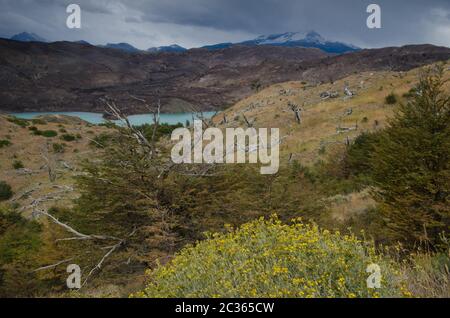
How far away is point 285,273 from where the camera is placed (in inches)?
187

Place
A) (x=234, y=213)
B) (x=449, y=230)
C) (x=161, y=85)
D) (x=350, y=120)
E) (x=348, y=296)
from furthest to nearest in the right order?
(x=161, y=85) → (x=350, y=120) → (x=234, y=213) → (x=449, y=230) → (x=348, y=296)

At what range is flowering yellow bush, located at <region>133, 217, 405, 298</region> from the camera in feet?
13.9

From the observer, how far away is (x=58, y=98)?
158125 millimetres

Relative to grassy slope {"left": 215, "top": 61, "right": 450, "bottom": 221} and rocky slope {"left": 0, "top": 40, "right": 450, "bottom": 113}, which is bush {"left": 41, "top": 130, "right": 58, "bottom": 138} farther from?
rocky slope {"left": 0, "top": 40, "right": 450, "bottom": 113}

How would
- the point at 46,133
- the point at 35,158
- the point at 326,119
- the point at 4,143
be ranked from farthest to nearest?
the point at 46,133
the point at 4,143
the point at 35,158
the point at 326,119

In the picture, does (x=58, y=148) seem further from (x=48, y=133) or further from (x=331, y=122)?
(x=331, y=122)

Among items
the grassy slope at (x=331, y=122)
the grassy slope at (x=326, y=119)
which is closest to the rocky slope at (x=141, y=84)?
the grassy slope at (x=326, y=119)

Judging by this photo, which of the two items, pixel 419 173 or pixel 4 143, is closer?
pixel 419 173

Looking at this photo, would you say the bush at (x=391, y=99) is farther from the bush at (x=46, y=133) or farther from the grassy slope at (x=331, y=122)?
the bush at (x=46, y=133)

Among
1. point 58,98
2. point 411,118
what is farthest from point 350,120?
point 58,98

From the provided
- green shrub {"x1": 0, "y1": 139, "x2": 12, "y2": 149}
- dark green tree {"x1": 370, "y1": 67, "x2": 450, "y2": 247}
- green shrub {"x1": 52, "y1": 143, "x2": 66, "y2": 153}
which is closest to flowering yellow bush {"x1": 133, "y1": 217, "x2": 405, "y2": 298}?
dark green tree {"x1": 370, "y1": 67, "x2": 450, "y2": 247}

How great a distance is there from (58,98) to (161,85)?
2229 inches

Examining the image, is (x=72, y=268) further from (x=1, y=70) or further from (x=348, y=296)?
(x=1, y=70)

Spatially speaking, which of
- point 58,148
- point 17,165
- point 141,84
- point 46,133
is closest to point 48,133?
point 46,133
